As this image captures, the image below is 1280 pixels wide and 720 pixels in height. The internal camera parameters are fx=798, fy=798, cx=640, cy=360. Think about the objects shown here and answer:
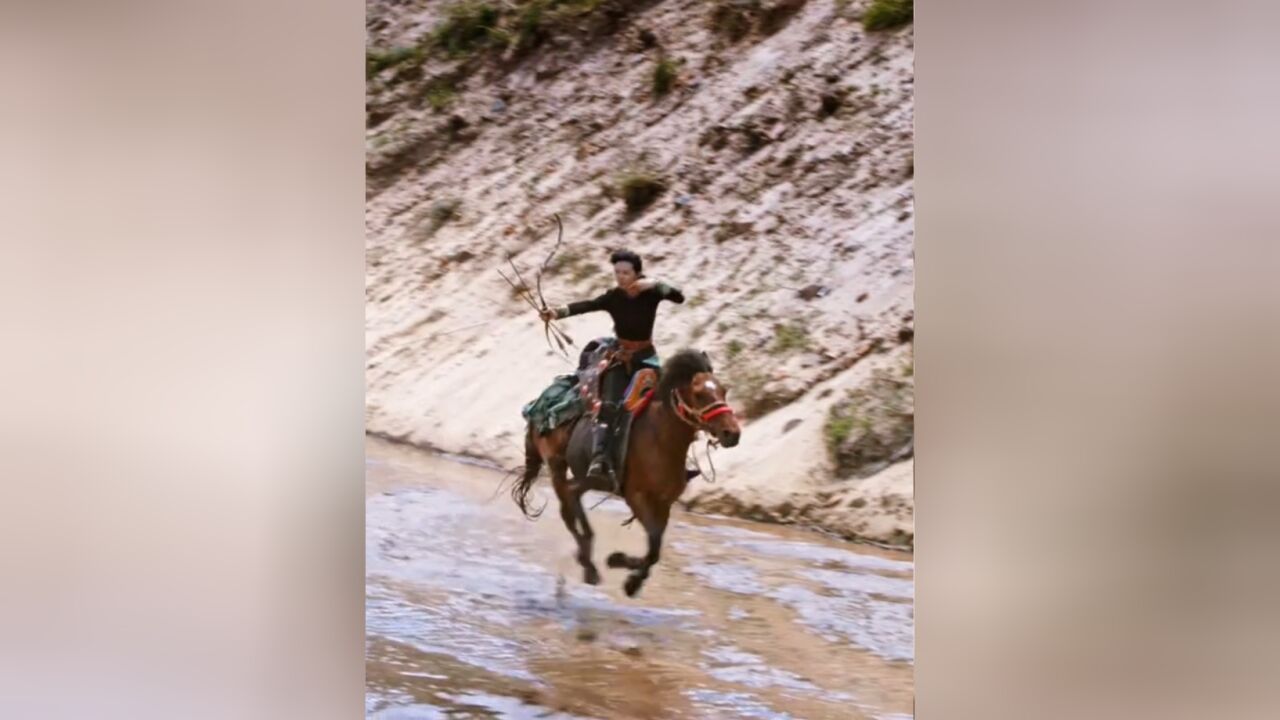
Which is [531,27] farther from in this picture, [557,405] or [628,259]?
[557,405]

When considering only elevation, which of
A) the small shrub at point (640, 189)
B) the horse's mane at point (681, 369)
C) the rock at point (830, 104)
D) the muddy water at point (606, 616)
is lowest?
the muddy water at point (606, 616)

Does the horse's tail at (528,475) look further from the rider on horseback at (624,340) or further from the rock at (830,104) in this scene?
the rock at (830,104)

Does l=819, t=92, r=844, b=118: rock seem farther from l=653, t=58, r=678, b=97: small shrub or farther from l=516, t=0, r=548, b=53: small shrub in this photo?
l=516, t=0, r=548, b=53: small shrub

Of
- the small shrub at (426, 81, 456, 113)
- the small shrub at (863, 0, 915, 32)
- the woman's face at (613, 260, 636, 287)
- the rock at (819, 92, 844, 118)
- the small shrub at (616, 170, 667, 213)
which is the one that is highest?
the small shrub at (863, 0, 915, 32)

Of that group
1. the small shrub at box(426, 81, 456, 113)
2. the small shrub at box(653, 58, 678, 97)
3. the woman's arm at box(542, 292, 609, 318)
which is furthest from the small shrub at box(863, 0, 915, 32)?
the small shrub at box(426, 81, 456, 113)

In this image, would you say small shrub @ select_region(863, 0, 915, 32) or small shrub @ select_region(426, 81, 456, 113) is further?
small shrub @ select_region(426, 81, 456, 113)

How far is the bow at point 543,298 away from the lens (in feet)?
5.44

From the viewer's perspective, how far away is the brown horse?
1.60 metres

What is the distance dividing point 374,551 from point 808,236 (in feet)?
3.65

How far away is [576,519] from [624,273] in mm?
514

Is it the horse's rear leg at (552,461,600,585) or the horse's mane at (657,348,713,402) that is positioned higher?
the horse's mane at (657,348,713,402)

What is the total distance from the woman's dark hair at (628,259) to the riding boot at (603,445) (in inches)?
11.1

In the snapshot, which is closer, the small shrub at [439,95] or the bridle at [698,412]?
the bridle at [698,412]

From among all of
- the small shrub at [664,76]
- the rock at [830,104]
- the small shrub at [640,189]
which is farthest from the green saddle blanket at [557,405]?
the rock at [830,104]
